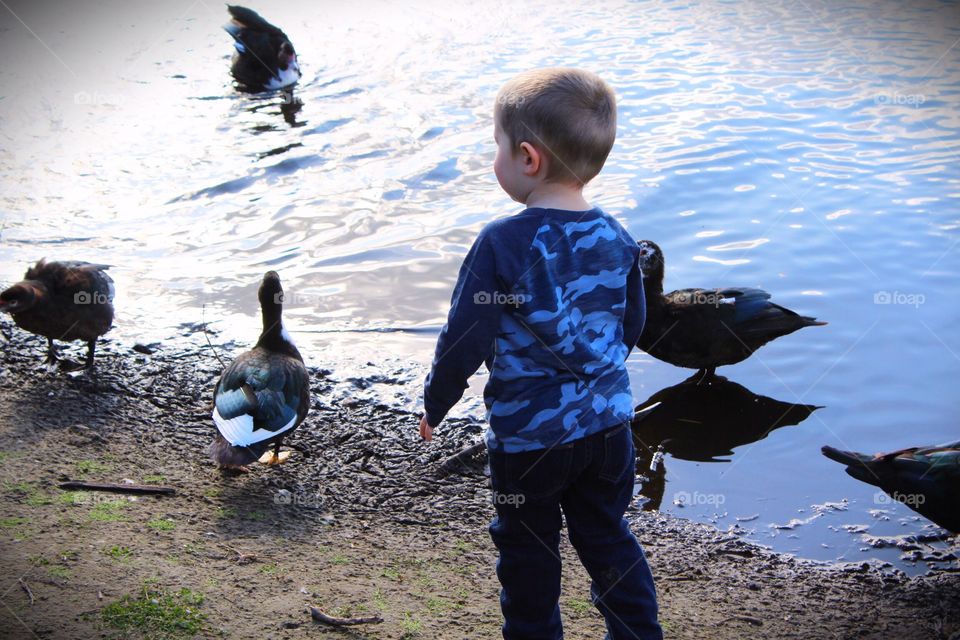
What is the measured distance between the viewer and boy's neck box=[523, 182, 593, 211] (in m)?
2.99

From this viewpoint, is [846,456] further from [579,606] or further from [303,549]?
[303,549]

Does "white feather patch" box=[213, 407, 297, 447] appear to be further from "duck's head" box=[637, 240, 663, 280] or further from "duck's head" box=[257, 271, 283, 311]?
"duck's head" box=[637, 240, 663, 280]

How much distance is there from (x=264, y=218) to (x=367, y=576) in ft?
18.2

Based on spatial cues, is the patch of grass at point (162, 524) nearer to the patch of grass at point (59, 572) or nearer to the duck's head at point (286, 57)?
the patch of grass at point (59, 572)

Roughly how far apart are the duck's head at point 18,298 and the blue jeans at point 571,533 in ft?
13.8

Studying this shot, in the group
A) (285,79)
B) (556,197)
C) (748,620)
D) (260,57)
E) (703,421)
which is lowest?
(748,620)

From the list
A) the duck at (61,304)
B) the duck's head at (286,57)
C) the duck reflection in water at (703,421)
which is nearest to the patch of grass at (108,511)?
the duck at (61,304)

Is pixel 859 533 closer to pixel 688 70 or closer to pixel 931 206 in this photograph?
pixel 931 206

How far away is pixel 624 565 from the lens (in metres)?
3.12

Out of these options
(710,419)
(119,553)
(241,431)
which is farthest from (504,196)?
(119,553)

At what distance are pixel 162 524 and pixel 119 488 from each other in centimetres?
42

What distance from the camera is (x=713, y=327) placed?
646 cm

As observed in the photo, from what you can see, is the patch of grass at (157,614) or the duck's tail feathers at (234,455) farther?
the duck's tail feathers at (234,455)

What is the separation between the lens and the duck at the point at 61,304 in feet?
19.7
